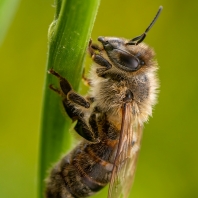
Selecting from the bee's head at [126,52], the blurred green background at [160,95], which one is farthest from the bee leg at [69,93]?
the blurred green background at [160,95]

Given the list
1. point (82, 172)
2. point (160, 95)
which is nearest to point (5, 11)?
point (82, 172)

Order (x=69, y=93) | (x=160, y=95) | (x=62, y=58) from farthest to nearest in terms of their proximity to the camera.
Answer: (x=160, y=95) < (x=69, y=93) < (x=62, y=58)

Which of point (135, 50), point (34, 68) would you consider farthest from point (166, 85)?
point (135, 50)

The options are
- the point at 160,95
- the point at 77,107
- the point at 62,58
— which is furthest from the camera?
the point at 160,95

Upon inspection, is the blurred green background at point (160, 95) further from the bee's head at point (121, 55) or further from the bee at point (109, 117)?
the bee's head at point (121, 55)

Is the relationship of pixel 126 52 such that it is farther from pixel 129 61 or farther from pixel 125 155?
pixel 125 155

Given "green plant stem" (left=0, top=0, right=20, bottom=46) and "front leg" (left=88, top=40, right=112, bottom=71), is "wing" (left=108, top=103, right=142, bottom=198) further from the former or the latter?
"green plant stem" (left=0, top=0, right=20, bottom=46)
